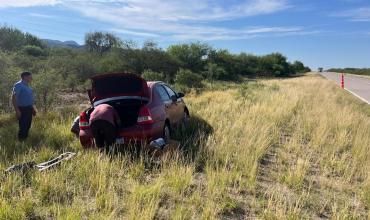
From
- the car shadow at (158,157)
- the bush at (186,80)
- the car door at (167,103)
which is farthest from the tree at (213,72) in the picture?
the car shadow at (158,157)

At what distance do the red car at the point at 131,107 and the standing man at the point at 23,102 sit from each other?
2.04 meters

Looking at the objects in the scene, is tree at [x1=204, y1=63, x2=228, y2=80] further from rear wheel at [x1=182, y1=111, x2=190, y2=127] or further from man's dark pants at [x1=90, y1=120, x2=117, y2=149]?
man's dark pants at [x1=90, y1=120, x2=117, y2=149]

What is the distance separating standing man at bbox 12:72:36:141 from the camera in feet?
34.7

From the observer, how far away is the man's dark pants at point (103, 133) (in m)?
8.27

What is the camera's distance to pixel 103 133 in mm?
8352

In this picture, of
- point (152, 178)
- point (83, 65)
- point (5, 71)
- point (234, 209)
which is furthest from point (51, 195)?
point (83, 65)

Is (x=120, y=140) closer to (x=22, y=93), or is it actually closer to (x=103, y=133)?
(x=103, y=133)

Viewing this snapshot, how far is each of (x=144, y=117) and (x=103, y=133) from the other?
88 centimetres

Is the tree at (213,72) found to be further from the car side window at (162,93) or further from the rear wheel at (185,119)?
the car side window at (162,93)

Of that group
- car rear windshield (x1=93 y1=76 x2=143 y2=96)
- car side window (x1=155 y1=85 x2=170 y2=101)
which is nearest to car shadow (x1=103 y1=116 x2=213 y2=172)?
car side window (x1=155 y1=85 x2=170 y2=101)

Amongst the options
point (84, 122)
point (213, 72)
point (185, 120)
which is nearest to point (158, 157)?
point (84, 122)

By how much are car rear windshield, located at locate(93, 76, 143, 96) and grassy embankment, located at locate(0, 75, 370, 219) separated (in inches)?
54.7

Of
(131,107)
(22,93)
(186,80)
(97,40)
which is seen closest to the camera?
(131,107)

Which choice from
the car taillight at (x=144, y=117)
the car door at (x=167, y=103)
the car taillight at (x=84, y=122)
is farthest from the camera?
the car door at (x=167, y=103)
